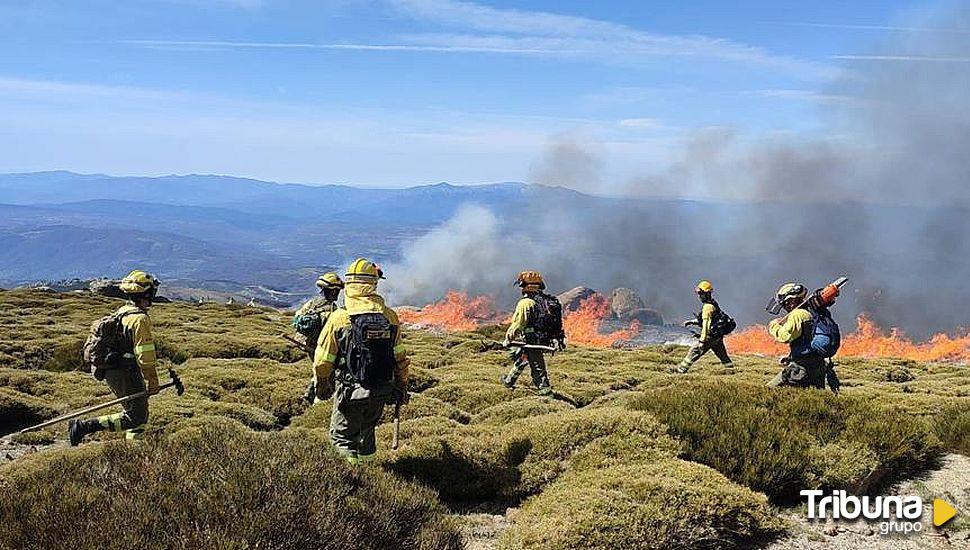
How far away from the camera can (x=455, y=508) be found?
30.8ft

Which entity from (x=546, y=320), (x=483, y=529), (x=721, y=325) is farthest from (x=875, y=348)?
(x=483, y=529)

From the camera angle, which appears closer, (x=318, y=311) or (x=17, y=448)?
(x=318, y=311)

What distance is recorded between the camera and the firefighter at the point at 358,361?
8859 mm

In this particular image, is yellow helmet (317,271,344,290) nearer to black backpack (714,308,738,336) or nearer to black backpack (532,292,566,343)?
black backpack (532,292,566,343)

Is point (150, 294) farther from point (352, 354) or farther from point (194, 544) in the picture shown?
point (194, 544)

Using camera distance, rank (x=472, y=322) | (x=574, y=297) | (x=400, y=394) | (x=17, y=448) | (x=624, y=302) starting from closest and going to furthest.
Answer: (x=400, y=394)
(x=17, y=448)
(x=472, y=322)
(x=574, y=297)
(x=624, y=302)

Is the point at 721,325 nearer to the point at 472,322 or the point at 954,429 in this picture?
the point at 954,429

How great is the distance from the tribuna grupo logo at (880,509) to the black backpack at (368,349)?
591 cm

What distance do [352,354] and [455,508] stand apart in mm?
2616

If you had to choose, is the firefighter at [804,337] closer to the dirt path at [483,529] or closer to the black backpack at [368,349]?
the dirt path at [483,529]

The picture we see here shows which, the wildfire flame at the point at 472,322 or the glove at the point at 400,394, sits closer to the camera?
the glove at the point at 400,394

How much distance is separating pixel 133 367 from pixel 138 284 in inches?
57.2

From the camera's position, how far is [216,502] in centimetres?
604

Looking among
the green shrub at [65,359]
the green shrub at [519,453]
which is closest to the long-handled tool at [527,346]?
the green shrub at [519,453]
